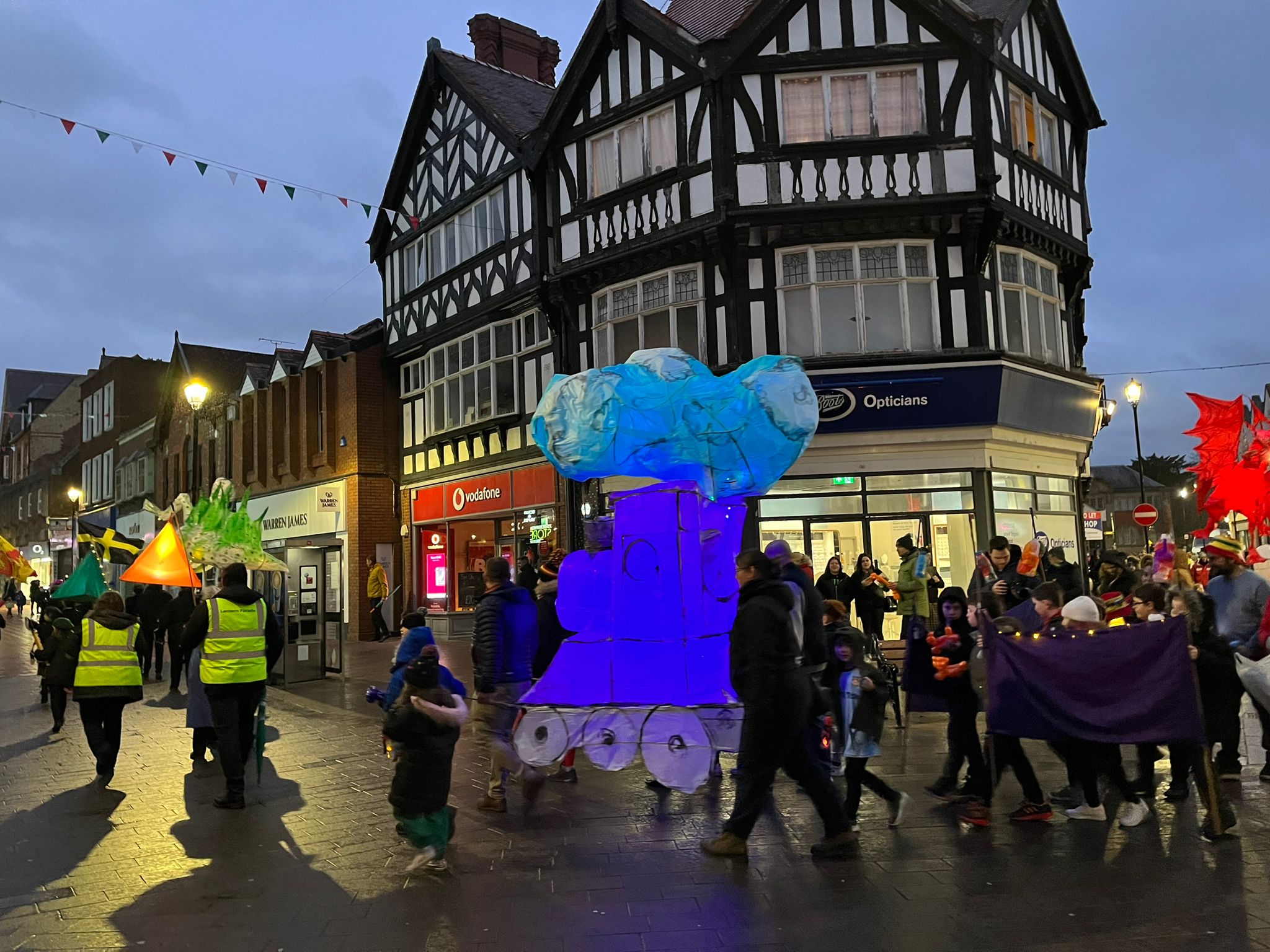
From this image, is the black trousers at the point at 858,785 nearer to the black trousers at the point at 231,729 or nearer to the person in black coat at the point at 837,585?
the black trousers at the point at 231,729

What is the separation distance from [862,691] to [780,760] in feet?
2.95

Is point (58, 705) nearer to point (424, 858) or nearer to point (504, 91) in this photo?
point (424, 858)

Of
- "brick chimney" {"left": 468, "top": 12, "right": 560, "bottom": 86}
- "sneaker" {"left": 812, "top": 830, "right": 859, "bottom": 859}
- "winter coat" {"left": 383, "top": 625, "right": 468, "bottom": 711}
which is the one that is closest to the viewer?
"sneaker" {"left": 812, "top": 830, "right": 859, "bottom": 859}

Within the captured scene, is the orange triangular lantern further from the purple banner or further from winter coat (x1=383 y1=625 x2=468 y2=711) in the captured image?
the purple banner

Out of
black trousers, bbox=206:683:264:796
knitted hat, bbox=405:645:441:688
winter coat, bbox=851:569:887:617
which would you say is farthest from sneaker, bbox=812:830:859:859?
winter coat, bbox=851:569:887:617

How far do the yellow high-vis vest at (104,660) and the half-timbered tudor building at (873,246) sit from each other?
1087 cm

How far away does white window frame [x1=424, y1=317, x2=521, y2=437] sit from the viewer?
22.1 metres

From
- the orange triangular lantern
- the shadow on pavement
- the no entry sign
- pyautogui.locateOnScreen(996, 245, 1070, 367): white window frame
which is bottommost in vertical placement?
the shadow on pavement

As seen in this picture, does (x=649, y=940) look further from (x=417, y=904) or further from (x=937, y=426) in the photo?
(x=937, y=426)

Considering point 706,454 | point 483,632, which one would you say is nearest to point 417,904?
point 483,632

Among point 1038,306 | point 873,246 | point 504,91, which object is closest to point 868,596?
point 873,246

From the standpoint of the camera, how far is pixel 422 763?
581 cm

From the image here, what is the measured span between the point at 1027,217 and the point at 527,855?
608 inches

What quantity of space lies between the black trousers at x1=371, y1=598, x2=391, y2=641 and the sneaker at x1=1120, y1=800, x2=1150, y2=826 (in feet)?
60.9
